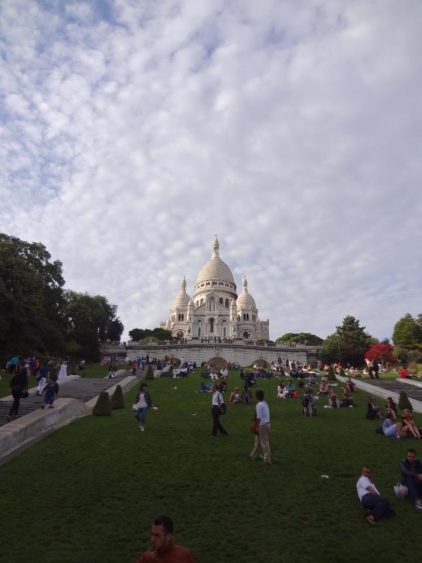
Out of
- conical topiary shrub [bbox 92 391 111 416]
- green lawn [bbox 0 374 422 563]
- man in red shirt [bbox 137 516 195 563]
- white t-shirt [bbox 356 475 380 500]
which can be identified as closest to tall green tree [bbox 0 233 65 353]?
conical topiary shrub [bbox 92 391 111 416]

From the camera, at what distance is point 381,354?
47.0 metres

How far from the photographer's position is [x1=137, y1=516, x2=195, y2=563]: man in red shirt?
11.7ft

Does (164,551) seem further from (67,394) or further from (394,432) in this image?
(67,394)

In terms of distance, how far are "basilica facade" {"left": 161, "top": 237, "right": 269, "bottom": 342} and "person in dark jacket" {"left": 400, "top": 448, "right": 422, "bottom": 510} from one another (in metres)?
76.7

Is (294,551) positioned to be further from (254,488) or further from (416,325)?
(416,325)

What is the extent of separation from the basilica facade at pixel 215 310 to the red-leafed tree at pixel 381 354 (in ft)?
122

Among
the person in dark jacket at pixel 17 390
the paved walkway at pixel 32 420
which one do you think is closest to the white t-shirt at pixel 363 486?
the paved walkway at pixel 32 420

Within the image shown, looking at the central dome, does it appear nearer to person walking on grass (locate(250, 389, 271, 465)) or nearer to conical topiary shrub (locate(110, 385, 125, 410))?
conical topiary shrub (locate(110, 385, 125, 410))

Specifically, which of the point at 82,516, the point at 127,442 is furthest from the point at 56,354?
the point at 82,516

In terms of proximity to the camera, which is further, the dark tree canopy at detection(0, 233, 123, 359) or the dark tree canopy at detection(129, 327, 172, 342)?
the dark tree canopy at detection(129, 327, 172, 342)

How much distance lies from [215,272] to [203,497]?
9650 centimetres

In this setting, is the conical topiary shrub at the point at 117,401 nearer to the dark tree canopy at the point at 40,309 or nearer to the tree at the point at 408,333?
the dark tree canopy at the point at 40,309

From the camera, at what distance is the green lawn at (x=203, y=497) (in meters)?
5.50

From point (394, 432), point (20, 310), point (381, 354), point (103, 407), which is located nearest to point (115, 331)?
point (381, 354)
